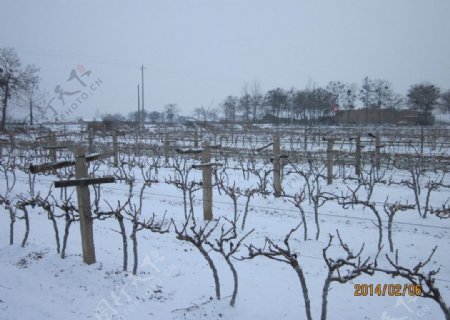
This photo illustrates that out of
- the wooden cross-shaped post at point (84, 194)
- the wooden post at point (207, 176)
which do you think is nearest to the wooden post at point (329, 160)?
the wooden post at point (207, 176)

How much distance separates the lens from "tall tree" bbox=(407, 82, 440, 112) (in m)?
46.8

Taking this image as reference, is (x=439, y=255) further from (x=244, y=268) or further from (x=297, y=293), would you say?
(x=244, y=268)

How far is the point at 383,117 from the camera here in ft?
166

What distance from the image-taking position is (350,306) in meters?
4.02

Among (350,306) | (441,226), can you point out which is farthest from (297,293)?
(441,226)

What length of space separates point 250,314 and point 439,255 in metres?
3.27

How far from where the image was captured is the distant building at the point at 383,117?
152ft

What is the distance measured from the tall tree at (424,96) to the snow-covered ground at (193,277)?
46.1 meters

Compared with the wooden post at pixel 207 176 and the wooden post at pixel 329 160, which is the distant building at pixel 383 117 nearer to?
the wooden post at pixel 329 160

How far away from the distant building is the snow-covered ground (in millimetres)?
43940
